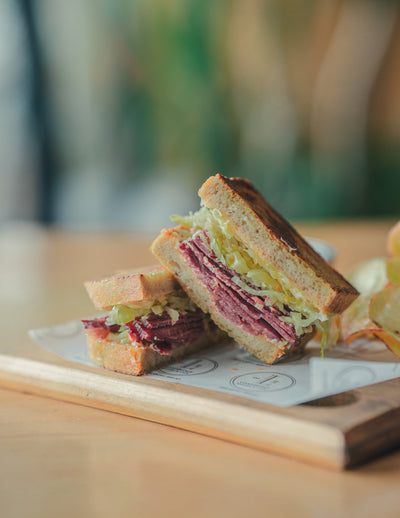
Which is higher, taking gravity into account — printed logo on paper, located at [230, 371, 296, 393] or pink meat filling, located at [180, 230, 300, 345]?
pink meat filling, located at [180, 230, 300, 345]

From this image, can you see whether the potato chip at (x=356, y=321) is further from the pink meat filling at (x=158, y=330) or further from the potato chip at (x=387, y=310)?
the pink meat filling at (x=158, y=330)

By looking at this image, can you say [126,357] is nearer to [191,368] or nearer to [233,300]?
[191,368]

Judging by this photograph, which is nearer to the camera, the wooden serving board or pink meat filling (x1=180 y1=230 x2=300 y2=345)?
the wooden serving board

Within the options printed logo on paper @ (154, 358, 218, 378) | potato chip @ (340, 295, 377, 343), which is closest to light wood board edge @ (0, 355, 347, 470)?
printed logo on paper @ (154, 358, 218, 378)

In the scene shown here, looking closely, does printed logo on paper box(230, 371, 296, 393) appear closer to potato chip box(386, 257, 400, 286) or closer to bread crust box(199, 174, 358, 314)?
bread crust box(199, 174, 358, 314)

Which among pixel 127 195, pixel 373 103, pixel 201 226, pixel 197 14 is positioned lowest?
pixel 127 195

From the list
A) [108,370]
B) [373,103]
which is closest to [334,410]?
[108,370]

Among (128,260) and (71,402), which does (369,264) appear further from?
(128,260)
